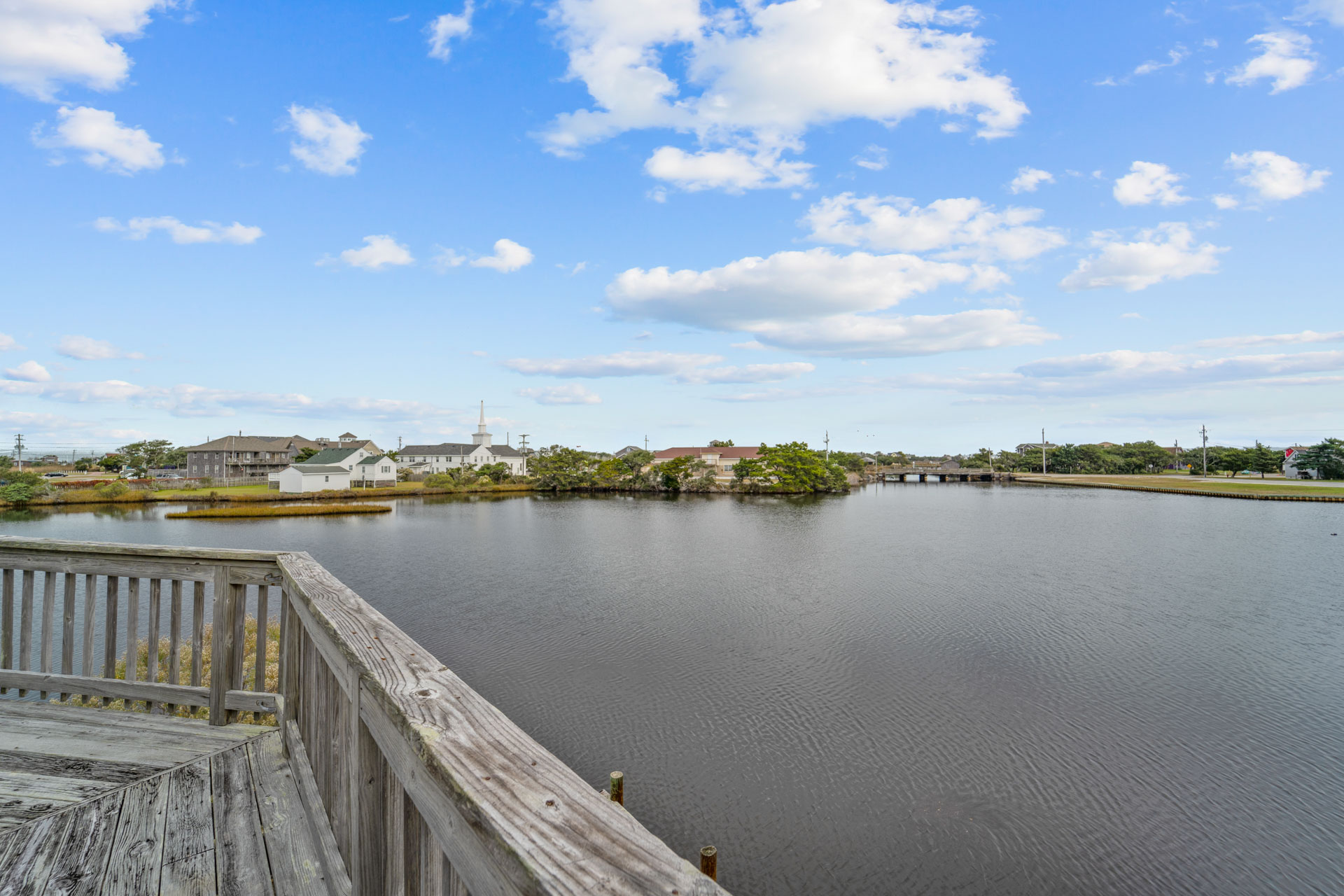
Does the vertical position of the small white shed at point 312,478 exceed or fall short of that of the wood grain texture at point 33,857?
it exceeds it

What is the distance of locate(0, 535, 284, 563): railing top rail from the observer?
11.4 ft

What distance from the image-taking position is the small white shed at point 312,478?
197 ft

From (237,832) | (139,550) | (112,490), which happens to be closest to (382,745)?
(237,832)

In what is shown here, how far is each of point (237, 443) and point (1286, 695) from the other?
98.1 metres

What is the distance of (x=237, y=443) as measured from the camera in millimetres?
82188

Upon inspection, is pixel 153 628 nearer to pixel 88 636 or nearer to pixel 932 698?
pixel 88 636

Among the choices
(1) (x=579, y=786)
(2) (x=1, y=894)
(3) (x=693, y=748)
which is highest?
(1) (x=579, y=786)

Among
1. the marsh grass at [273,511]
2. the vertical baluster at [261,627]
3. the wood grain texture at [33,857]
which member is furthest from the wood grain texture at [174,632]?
the marsh grass at [273,511]

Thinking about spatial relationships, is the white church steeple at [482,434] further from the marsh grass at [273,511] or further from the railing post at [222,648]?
the railing post at [222,648]

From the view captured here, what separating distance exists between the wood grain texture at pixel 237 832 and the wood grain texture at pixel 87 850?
36 centimetres

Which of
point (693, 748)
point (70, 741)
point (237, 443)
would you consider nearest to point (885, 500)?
point (693, 748)

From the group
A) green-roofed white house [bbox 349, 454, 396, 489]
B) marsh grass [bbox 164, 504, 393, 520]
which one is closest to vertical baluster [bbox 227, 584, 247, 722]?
marsh grass [bbox 164, 504, 393, 520]

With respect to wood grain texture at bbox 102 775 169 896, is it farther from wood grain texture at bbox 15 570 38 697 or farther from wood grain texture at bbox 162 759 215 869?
wood grain texture at bbox 15 570 38 697

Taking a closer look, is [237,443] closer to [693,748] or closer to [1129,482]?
[693,748]
